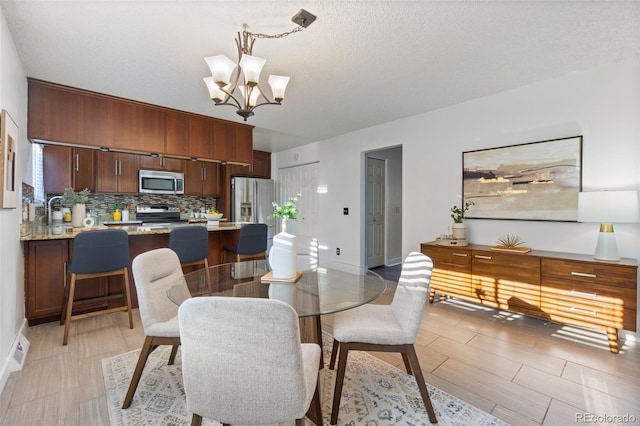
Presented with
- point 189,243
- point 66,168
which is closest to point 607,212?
point 189,243

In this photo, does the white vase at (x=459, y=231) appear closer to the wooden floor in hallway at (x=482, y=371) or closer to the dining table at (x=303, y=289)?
the wooden floor in hallway at (x=482, y=371)

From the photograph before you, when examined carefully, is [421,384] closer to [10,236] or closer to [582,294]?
[582,294]

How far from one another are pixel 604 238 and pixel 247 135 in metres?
4.30

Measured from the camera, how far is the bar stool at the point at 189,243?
10.0 feet

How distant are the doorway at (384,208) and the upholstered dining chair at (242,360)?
4312 millimetres

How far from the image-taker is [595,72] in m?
2.64

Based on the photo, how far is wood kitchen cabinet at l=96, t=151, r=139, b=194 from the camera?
4.52 metres

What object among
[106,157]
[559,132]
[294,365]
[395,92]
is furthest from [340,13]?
[106,157]

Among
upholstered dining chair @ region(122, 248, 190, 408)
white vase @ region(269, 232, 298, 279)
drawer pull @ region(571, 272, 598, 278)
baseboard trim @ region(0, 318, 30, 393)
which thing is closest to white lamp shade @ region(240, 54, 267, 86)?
white vase @ region(269, 232, 298, 279)

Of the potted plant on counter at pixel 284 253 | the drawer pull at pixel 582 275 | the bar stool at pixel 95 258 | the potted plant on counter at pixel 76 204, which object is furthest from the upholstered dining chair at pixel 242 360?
the potted plant on counter at pixel 76 204

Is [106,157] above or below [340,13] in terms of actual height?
below

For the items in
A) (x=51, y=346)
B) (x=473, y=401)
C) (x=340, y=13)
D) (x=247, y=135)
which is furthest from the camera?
(x=247, y=135)

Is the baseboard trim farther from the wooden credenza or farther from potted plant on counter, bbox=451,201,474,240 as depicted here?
potted plant on counter, bbox=451,201,474,240

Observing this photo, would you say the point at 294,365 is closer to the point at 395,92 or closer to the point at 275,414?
the point at 275,414
